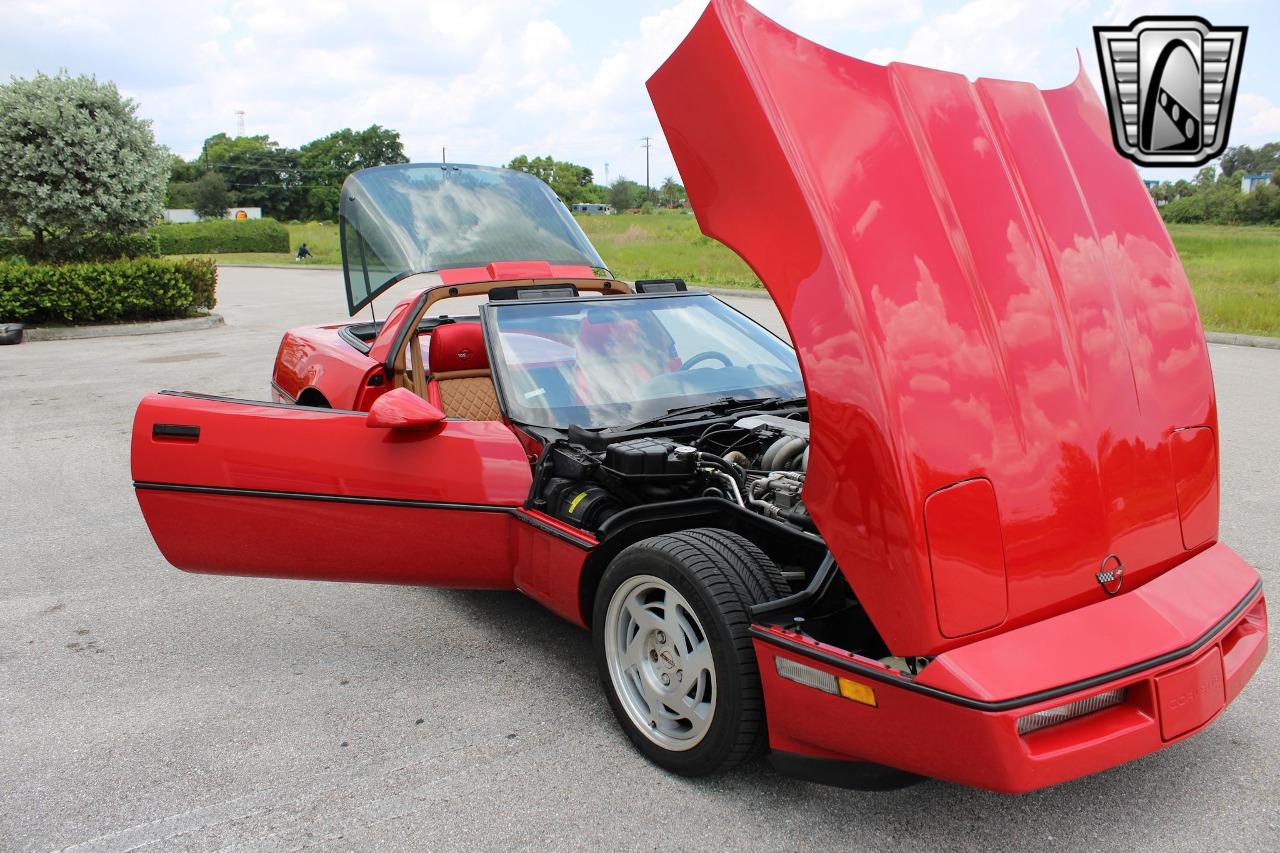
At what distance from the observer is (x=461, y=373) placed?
16.9 feet

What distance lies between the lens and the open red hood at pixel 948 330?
239 centimetres

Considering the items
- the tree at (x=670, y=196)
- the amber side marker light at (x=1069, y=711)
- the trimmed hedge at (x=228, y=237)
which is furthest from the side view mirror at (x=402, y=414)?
the tree at (x=670, y=196)

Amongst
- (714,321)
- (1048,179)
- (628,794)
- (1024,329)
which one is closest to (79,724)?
(628,794)

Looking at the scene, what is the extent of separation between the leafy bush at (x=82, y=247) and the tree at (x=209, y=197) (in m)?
83.3

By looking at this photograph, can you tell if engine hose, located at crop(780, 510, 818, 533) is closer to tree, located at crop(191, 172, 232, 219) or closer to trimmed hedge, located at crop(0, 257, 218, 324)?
trimmed hedge, located at crop(0, 257, 218, 324)

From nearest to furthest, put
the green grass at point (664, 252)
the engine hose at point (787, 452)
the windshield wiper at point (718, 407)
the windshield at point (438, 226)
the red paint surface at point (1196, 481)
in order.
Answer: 1. the red paint surface at point (1196, 481)
2. the engine hose at point (787, 452)
3. the windshield wiper at point (718, 407)
4. the windshield at point (438, 226)
5. the green grass at point (664, 252)

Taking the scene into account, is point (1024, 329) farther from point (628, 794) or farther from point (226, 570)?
point (226, 570)

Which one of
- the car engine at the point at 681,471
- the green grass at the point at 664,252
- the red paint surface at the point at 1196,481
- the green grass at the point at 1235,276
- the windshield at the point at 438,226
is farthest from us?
the green grass at the point at 664,252

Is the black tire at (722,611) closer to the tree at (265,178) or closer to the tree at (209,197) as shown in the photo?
the tree at (209,197)

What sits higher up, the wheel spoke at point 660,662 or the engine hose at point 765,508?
the engine hose at point 765,508

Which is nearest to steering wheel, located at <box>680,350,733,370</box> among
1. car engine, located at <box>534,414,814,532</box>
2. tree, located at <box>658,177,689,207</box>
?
car engine, located at <box>534,414,814,532</box>

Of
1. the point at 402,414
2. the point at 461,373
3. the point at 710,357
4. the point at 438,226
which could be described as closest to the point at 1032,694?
the point at 402,414

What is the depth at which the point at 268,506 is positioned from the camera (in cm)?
366

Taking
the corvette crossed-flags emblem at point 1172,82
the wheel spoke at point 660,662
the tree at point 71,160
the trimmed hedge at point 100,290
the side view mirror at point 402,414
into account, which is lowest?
the wheel spoke at point 660,662
